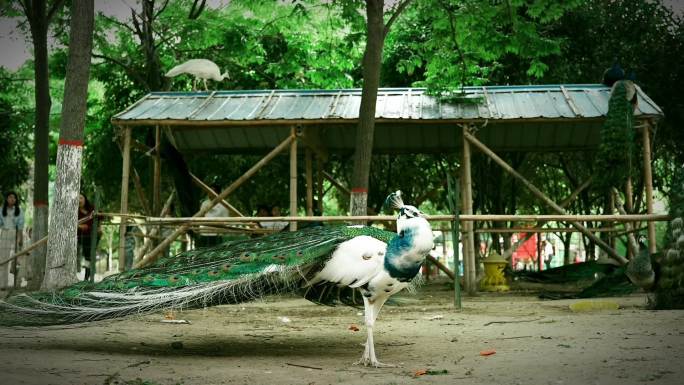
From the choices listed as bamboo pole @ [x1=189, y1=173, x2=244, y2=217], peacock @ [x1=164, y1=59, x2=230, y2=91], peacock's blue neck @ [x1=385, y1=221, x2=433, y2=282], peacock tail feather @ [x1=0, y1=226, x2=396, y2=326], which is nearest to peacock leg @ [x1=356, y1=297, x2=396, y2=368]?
peacock's blue neck @ [x1=385, y1=221, x2=433, y2=282]

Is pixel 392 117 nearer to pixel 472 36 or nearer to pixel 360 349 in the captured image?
pixel 472 36

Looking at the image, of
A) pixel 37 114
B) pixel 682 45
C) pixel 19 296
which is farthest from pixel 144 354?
pixel 682 45

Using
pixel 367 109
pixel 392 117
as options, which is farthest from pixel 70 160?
pixel 392 117

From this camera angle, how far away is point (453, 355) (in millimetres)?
6074

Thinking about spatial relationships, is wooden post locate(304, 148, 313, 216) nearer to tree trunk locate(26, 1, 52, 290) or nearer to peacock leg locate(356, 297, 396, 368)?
tree trunk locate(26, 1, 52, 290)

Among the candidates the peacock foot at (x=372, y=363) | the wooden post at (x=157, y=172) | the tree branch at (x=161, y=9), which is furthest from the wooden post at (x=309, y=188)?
the peacock foot at (x=372, y=363)

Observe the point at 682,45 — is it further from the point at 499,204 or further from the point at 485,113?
the point at 485,113

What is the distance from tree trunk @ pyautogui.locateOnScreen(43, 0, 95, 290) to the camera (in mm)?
9414

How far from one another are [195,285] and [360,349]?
1.81 meters

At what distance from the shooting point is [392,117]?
12.3 meters

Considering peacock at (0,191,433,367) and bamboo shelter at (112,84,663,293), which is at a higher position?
bamboo shelter at (112,84,663,293)

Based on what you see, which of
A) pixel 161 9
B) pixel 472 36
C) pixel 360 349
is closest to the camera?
pixel 360 349

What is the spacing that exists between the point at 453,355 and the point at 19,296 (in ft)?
13.0

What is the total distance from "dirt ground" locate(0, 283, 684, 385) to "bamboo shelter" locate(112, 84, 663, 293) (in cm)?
311
